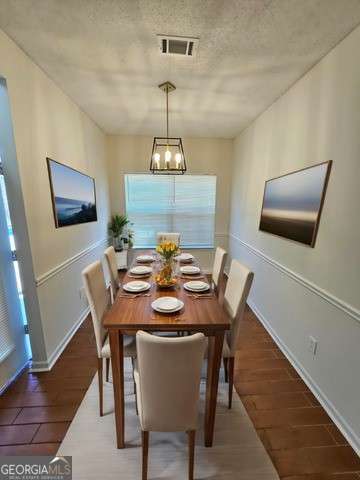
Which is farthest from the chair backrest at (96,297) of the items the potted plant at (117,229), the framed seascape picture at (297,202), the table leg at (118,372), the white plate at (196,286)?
the potted plant at (117,229)

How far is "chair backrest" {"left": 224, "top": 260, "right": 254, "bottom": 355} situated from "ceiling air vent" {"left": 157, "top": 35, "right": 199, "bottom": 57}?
5.84 ft

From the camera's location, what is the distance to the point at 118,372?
4.24 ft

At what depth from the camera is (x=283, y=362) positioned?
215cm

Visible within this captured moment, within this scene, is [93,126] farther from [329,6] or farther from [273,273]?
[273,273]

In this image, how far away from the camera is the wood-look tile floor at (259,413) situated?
1340mm

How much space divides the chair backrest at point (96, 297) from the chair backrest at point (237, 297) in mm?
967

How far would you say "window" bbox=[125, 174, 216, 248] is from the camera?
4453mm

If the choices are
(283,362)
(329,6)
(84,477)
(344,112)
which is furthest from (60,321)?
(329,6)

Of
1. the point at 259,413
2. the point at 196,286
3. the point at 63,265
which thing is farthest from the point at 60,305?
the point at 259,413

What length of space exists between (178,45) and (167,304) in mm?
1998

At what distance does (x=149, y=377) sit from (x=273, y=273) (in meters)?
2.02

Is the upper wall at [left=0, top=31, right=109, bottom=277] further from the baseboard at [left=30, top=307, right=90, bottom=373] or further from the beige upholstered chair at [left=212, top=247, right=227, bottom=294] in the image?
the beige upholstered chair at [left=212, top=247, right=227, bottom=294]

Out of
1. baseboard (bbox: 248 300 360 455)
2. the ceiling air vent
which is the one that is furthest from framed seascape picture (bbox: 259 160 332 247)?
the ceiling air vent

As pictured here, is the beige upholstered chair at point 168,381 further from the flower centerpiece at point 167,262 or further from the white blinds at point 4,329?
the white blinds at point 4,329
